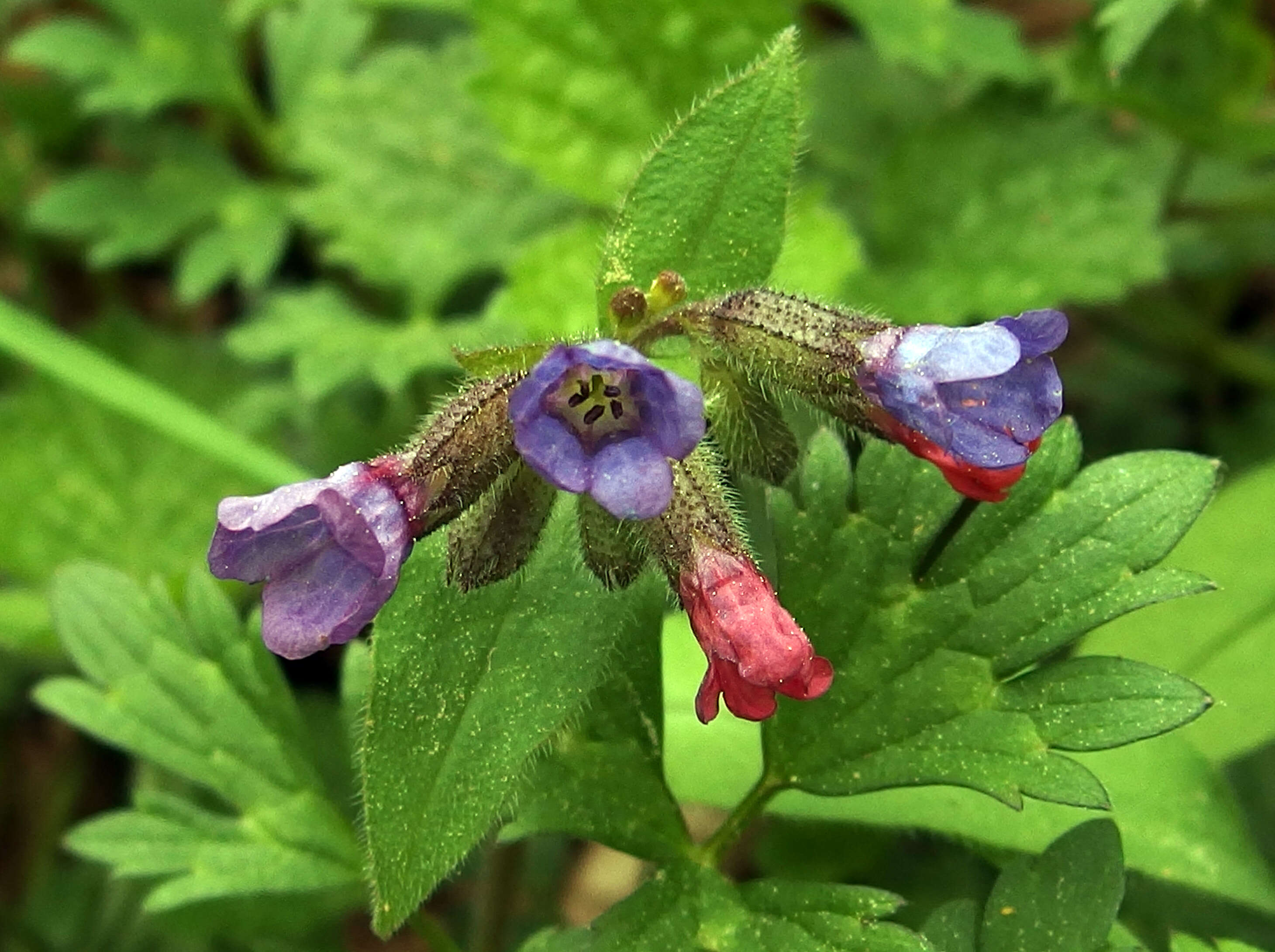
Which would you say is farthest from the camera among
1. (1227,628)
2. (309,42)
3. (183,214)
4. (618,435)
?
(309,42)

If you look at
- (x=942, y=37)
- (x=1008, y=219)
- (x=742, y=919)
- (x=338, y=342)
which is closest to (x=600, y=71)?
(x=942, y=37)

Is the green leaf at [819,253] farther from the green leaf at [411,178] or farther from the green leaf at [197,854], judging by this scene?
the green leaf at [197,854]

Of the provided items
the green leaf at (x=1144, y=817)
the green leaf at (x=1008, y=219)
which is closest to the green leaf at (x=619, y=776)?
the green leaf at (x=1144, y=817)

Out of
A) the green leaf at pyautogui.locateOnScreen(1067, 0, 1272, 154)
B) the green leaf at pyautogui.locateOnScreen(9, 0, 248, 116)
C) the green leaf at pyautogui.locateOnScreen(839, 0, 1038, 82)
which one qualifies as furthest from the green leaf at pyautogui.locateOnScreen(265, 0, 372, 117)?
the green leaf at pyautogui.locateOnScreen(1067, 0, 1272, 154)

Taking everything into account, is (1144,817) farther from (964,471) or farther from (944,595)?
(964,471)

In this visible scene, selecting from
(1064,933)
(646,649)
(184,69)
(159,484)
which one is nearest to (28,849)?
(159,484)

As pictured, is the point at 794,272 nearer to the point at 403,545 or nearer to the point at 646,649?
the point at 646,649
